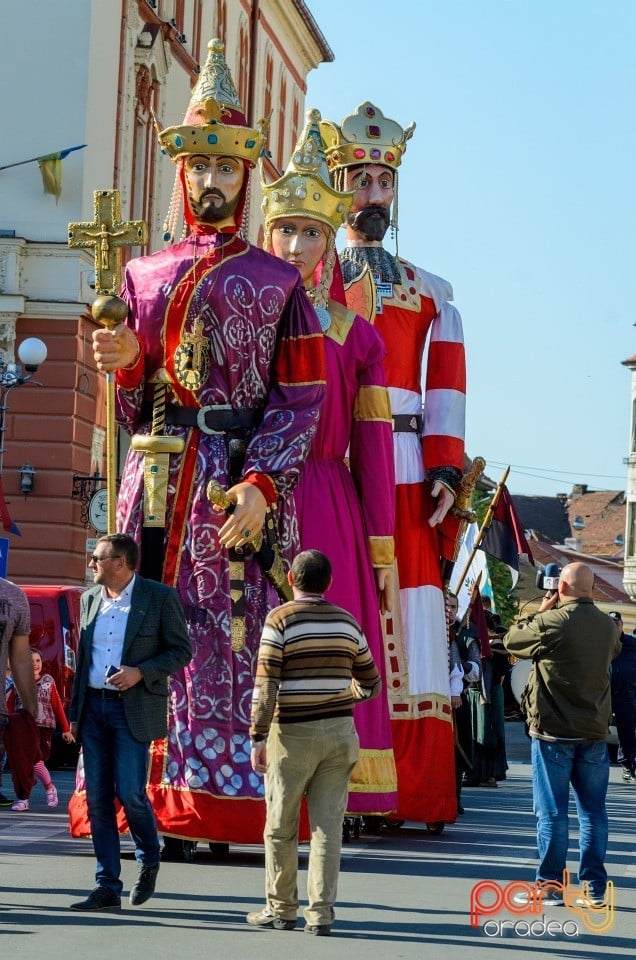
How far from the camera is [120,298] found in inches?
376

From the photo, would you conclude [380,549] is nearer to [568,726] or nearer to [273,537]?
[273,537]

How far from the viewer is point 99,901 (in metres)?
8.02

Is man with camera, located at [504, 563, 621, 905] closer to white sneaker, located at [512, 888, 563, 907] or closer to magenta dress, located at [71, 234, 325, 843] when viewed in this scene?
white sneaker, located at [512, 888, 563, 907]

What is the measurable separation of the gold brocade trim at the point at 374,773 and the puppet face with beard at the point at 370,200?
324 centimetres

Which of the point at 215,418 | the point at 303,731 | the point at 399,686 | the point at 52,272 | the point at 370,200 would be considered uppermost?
the point at 52,272

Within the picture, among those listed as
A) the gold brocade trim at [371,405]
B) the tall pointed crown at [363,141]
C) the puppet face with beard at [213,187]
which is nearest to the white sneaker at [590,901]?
the gold brocade trim at [371,405]

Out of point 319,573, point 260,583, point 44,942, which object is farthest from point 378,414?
point 44,942

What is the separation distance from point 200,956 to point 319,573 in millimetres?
1544

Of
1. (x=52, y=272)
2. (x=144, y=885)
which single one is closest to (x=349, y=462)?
(x=144, y=885)

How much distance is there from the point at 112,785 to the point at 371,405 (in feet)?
10.4

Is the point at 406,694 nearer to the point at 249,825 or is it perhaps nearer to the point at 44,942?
the point at 249,825

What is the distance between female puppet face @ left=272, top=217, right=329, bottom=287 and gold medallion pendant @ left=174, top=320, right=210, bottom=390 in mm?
1321

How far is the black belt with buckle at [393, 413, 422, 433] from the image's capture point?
477 inches

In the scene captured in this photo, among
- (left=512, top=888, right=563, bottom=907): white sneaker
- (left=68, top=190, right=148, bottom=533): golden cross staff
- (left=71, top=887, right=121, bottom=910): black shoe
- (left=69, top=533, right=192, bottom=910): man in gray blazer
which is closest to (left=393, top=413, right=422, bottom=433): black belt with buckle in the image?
(left=68, top=190, right=148, bottom=533): golden cross staff
